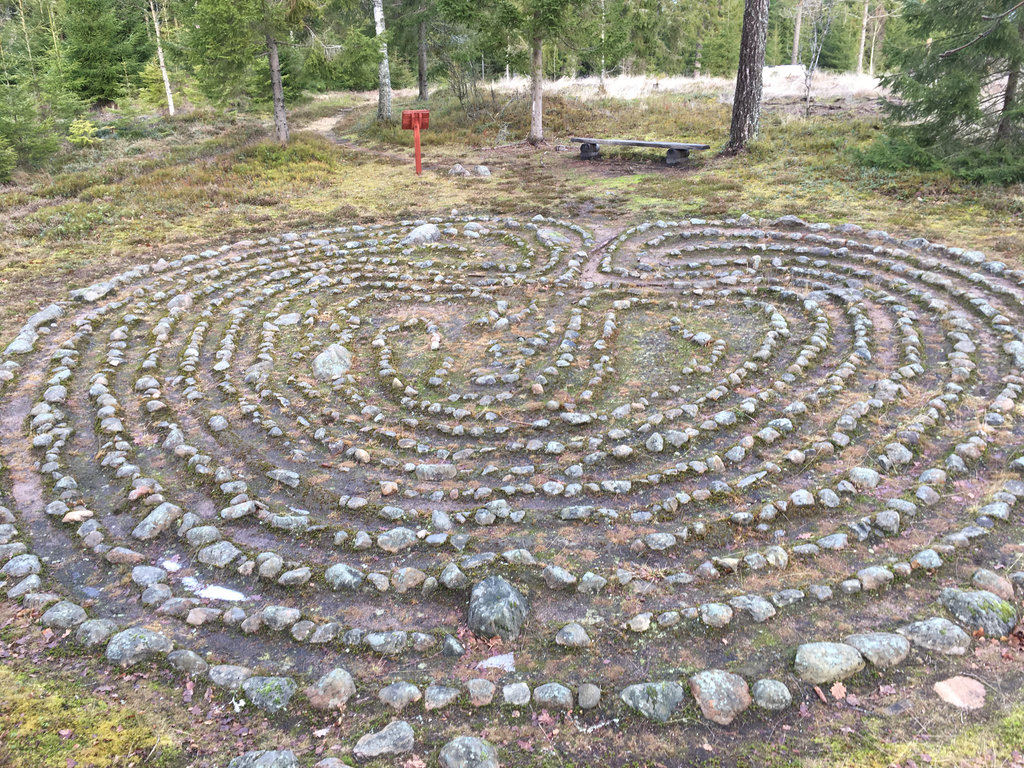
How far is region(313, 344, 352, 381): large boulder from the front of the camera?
931 cm

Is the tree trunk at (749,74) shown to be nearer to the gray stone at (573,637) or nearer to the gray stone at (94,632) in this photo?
the gray stone at (573,637)

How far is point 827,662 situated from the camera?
4.48 meters

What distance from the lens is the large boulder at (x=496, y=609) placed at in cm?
499

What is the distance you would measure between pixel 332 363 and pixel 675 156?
13.9 m

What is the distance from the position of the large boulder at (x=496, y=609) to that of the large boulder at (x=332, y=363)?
191 inches

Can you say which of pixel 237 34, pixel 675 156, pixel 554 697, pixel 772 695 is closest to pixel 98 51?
pixel 237 34

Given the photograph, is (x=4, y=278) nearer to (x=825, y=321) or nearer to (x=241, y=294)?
(x=241, y=294)

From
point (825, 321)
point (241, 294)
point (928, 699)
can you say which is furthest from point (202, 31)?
point (928, 699)

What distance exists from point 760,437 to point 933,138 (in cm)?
1299

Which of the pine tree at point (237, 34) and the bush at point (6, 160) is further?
the bush at point (6, 160)

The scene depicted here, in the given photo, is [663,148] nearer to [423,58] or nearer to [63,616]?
[423,58]

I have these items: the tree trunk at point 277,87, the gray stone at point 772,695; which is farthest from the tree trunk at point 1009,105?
the tree trunk at point 277,87

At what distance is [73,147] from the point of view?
25.2m

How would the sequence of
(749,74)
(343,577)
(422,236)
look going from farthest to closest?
1. (749,74)
2. (422,236)
3. (343,577)
